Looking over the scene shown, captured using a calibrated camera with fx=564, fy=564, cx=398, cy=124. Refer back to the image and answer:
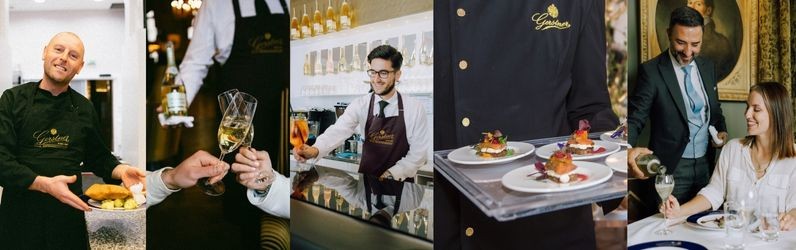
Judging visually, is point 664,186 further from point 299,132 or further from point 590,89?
point 299,132

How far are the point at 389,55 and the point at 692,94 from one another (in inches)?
56.7

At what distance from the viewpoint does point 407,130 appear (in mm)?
2084

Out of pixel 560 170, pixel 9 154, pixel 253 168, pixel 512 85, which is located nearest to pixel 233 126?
pixel 253 168

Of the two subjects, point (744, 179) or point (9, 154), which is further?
point (744, 179)

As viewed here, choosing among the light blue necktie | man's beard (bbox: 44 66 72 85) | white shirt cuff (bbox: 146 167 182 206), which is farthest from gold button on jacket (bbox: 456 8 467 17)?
man's beard (bbox: 44 66 72 85)

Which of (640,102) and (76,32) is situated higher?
(76,32)

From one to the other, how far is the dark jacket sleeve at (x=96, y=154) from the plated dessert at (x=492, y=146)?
4.62 ft

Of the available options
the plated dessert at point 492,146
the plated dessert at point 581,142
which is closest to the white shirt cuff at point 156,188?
the plated dessert at point 492,146

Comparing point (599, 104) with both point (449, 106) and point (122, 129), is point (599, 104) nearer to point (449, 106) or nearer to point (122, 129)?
point (449, 106)

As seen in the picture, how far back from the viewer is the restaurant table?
1.95m

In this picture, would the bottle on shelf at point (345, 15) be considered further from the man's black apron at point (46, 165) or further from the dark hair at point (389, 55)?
the man's black apron at point (46, 165)

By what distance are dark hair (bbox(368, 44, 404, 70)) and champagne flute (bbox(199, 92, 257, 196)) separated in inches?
19.7

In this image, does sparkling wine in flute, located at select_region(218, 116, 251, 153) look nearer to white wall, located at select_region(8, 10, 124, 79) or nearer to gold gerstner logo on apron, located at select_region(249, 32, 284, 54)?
gold gerstner logo on apron, located at select_region(249, 32, 284, 54)

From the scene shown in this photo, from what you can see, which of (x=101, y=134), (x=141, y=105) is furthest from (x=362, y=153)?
(x=101, y=134)
